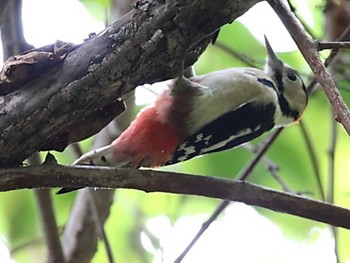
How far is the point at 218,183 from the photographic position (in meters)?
1.08

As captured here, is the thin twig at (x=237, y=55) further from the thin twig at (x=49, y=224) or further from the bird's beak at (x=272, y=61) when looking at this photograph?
the thin twig at (x=49, y=224)

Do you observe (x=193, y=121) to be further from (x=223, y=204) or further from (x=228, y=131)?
(x=223, y=204)

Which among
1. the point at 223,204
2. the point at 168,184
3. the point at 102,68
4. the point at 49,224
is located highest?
the point at 102,68

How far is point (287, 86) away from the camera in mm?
1811

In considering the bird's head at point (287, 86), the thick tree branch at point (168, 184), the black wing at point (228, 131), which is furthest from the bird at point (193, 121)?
the thick tree branch at point (168, 184)

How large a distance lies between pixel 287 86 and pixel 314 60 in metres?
0.82

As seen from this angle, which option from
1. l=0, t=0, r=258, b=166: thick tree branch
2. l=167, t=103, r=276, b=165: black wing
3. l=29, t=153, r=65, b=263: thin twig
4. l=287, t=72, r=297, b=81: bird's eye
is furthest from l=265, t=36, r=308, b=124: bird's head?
l=0, t=0, r=258, b=166: thick tree branch

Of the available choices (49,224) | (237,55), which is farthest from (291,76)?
(49,224)

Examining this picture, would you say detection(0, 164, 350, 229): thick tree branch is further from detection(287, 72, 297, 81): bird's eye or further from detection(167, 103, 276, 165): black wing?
detection(287, 72, 297, 81): bird's eye

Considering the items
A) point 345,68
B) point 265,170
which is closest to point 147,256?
point 265,170

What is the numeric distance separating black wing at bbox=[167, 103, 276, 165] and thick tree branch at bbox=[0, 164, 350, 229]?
17.4 inches

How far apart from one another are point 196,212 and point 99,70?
1.01 metres

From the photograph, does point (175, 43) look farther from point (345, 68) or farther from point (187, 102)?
point (345, 68)

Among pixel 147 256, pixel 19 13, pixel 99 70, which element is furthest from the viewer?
pixel 147 256
